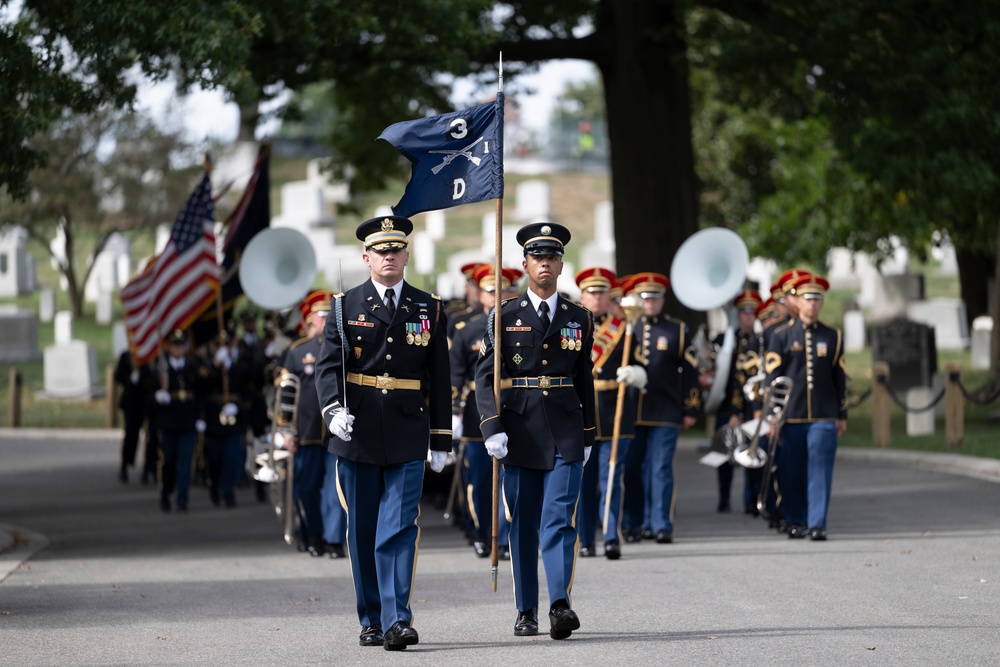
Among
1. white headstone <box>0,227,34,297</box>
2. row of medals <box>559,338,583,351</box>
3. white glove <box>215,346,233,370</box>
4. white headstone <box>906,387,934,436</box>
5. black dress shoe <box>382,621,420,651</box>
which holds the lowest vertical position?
black dress shoe <box>382,621,420,651</box>

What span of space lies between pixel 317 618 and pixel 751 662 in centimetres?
274

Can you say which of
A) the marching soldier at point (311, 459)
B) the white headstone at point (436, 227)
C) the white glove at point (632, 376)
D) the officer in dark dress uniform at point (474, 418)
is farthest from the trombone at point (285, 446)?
the white headstone at point (436, 227)

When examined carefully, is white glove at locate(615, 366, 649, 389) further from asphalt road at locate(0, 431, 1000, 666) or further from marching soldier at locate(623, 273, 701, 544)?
asphalt road at locate(0, 431, 1000, 666)

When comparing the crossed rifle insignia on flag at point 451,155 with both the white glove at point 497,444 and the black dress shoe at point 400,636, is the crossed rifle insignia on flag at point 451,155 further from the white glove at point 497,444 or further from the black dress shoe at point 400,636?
the black dress shoe at point 400,636

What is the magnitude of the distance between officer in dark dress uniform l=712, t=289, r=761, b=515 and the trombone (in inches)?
151

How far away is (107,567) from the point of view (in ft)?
38.8

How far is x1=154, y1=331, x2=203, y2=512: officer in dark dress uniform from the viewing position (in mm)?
16156

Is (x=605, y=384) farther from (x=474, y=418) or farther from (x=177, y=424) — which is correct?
(x=177, y=424)

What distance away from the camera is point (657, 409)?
1274 cm

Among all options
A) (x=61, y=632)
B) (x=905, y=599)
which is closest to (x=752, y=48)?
(x=905, y=599)

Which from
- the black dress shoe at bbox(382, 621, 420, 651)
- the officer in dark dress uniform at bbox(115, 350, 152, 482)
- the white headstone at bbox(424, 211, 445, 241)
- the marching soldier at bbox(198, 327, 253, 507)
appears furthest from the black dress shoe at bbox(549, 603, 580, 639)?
the white headstone at bbox(424, 211, 445, 241)

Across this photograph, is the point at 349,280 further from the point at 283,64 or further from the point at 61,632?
the point at 61,632

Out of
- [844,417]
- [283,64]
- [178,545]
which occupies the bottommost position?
[178,545]

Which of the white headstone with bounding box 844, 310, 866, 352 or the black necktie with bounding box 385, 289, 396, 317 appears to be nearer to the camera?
the black necktie with bounding box 385, 289, 396, 317
